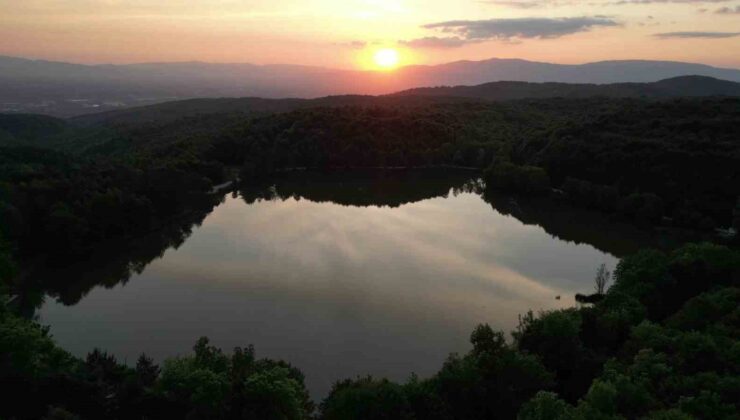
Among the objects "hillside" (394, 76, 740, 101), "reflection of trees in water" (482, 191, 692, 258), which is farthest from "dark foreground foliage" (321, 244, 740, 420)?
"hillside" (394, 76, 740, 101)

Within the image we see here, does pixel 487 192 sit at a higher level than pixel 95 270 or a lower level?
higher

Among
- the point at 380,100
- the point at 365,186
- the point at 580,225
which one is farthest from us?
the point at 380,100

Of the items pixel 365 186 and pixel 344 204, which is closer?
pixel 344 204

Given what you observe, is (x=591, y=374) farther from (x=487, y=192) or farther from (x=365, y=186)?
(x=365, y=186)

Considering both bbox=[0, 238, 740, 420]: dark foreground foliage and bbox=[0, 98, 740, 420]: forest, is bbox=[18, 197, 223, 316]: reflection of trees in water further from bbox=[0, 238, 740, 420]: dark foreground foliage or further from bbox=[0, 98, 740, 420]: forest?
bbox=[0, 238, 740, 420]: dark foreground foliage

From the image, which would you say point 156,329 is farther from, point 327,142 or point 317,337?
point 327,142

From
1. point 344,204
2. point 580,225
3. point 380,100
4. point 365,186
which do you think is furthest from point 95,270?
point 380,100

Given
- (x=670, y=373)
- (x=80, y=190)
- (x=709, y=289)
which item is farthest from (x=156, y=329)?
(x=709, y=289)
